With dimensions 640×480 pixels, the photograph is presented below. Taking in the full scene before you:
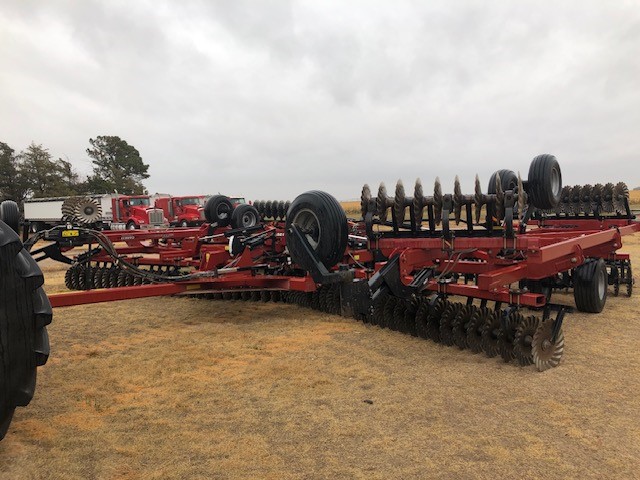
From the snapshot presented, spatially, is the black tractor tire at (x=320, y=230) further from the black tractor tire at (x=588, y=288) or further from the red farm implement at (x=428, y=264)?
the black tractor tire at (x=588, y=288)

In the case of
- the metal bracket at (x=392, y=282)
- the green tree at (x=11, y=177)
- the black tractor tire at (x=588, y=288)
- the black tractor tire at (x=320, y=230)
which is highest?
the green tree at (x=11, y=177)

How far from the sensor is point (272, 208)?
9078mm

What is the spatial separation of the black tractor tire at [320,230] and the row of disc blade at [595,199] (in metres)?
4.90

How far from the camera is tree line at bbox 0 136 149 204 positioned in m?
42.4

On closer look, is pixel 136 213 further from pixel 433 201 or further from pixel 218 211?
pixel 433 201

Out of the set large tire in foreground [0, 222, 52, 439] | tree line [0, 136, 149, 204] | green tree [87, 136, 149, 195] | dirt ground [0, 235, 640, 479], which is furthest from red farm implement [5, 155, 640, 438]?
green tree [87, 136, 149, 195]

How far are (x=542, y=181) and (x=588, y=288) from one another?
2304 millimetres

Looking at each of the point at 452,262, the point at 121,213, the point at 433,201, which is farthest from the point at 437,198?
the point at 121,213

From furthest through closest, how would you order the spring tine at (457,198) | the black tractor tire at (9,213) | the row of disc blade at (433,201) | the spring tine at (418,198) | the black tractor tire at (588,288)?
1. the black tractor tire at (588,288)
2. the spring tine at (418,198)
3. the spring tine at (457,198)
4. the row of disc blade at (433,201)
5. the black tractor tire at (9,213)

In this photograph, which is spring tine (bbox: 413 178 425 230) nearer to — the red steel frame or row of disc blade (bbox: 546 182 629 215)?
the red steel frame

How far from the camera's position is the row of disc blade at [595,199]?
7.31 meters

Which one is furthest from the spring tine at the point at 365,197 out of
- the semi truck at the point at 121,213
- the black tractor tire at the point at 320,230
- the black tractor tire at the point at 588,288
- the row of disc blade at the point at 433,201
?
the semi truck at the point at 121,213

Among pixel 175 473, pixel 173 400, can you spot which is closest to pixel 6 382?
pixel 175 473

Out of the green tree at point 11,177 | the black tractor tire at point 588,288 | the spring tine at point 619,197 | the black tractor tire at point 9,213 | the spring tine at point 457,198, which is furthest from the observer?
the green tree at point 11,177
